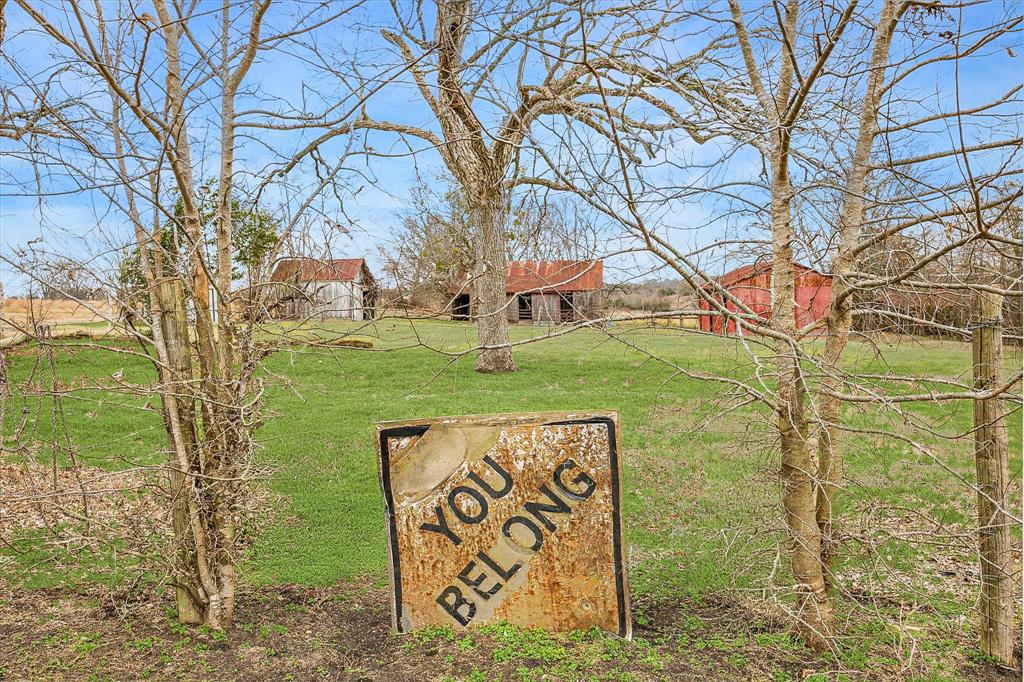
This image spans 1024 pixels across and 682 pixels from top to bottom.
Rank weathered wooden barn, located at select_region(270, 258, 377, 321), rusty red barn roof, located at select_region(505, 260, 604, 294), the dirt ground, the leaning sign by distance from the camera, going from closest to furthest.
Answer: rusty red barn roof, located at select_region(505, 260, 604, 294) → the dirt ground → the leaning sign → weathered wooden barn, located at select_region(270, 258, 377, 321)

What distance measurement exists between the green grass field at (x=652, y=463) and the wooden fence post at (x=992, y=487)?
14 cm

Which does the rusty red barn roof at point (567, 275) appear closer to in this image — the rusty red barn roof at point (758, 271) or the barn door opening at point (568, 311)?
the barn door opening at point (568, 311)

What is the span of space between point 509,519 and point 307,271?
1.94 m

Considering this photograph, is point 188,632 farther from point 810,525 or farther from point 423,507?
point 810,525

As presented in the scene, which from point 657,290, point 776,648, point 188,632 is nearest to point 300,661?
point 188,632

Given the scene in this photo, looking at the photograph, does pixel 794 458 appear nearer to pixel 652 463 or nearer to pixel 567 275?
pixel 567 275

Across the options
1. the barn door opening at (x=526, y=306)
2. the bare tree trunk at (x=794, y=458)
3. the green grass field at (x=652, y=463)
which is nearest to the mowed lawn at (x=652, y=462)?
the green grass field at (x=652, y=463)

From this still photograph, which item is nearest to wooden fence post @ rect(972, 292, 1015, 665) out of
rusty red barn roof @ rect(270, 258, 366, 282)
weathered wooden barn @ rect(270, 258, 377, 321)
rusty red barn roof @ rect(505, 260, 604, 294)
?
rusty red barn roof @ rect(505, 260, 604, 294)

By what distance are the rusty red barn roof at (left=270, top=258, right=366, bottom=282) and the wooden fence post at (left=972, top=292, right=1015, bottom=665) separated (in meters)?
3.36

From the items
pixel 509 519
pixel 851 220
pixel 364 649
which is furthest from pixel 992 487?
pixel 364 649

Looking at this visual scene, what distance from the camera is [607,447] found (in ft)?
13.2

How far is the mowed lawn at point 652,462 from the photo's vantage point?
4.31 metres

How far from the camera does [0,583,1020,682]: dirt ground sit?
3705mm

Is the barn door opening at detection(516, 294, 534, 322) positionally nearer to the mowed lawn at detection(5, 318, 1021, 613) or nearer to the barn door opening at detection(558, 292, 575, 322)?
the barn door opening at detection(558, 292, 575, 322)
